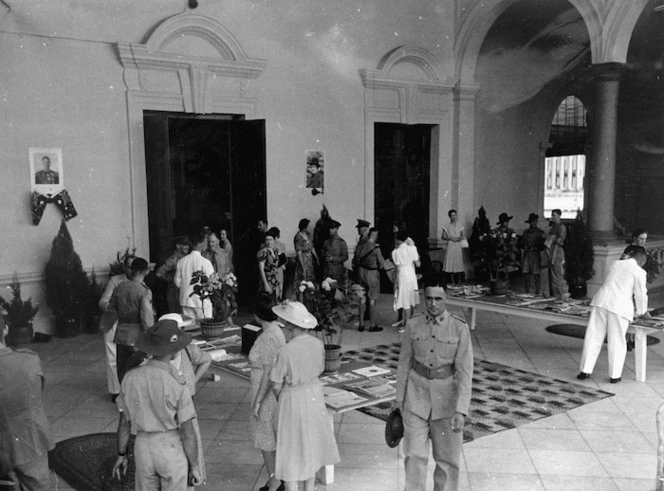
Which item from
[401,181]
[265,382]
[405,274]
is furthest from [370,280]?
[265,382]

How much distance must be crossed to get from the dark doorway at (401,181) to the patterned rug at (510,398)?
6.23 m

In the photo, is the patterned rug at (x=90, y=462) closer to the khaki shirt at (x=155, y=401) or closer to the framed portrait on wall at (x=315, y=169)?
the khaki shirt at (x=155, y=401)

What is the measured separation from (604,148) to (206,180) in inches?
295

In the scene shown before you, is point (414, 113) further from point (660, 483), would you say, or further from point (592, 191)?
point (660, 483)

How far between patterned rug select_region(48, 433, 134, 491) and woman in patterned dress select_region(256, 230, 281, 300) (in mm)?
4954

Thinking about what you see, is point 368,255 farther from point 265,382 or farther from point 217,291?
point 265,382

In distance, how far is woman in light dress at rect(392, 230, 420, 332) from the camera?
1085cm

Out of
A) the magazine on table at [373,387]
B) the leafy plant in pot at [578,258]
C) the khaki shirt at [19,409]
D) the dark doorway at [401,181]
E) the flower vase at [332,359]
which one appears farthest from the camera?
the dark doorway at [401,181]

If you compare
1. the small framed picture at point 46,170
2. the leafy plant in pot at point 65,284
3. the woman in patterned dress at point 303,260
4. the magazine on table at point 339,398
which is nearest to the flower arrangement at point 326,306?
the magazine on table at point 339,398

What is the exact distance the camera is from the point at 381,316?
12383 mm

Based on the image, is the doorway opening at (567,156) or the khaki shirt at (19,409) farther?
the doorway opening at (567,156)

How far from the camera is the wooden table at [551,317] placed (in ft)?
26.8

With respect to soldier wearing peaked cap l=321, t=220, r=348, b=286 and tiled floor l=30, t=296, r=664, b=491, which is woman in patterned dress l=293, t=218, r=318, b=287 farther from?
tiled floor l=30, t=296, r=664, b=491

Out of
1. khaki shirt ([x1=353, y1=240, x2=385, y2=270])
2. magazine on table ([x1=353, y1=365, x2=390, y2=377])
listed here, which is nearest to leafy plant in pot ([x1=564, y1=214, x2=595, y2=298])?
khaki shirt ([x1=353, y1=240, x2=385, y2=270])
